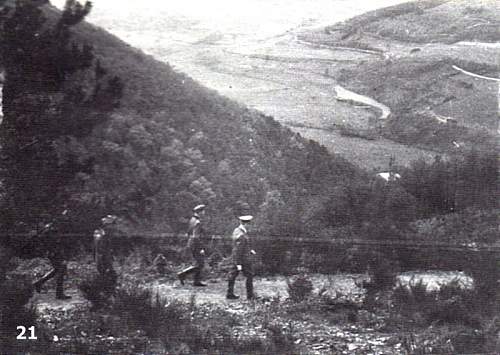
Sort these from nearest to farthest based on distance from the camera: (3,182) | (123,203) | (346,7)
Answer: (3,182) → (123,203) → (346,7)

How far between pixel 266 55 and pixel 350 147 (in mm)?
2523

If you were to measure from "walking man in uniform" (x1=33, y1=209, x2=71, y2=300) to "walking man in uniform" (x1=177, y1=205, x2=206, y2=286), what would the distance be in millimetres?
1681

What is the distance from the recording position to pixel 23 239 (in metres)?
7.81

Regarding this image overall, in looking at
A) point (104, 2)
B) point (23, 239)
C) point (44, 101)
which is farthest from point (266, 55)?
point (23, 239)

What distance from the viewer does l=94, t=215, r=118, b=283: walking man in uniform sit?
8320 millimetres

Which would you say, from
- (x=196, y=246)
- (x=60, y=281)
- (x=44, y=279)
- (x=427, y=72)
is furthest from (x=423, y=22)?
(x=44, y=279)

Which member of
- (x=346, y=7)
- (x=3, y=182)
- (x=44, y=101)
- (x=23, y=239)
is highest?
(x=346, y=7)

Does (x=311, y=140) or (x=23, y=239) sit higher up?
(x=311, y=140)

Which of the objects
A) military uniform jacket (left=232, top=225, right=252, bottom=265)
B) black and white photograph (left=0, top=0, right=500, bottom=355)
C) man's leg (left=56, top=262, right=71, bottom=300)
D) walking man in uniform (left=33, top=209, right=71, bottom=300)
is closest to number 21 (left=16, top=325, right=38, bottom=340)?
black and white photograph (left=0, top=0, right=500, bottom=355)

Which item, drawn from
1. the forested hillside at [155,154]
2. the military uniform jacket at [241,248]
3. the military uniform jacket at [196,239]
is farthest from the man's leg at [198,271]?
the forested hillside at [155,154]

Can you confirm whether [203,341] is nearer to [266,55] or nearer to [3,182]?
[3,182]

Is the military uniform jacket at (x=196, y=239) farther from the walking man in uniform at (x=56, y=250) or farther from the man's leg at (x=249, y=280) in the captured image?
the walking man in uniform at (x=56, y=250)

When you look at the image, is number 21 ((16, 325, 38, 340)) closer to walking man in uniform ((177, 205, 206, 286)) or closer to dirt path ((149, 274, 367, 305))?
dirt path ((149, 274, 367, 305))

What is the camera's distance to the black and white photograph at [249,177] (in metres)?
7.63
